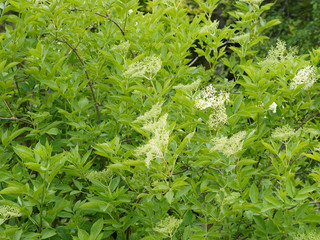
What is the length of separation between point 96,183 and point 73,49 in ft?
2.96

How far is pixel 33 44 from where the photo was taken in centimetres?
267

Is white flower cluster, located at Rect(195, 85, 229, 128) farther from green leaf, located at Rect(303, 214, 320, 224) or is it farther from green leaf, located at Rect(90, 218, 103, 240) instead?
green leaf, located at Rect(90, 218, 103, 240)

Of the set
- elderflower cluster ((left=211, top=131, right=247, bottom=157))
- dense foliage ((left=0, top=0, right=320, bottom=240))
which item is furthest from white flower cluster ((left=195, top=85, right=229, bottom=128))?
elderflower cluster ((left=211, top=131, right=247, bottom=157))

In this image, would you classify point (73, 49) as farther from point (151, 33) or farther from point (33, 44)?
point (151, 33)

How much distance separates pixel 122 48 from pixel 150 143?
706 millimetres

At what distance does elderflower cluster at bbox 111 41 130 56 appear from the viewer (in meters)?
2.24

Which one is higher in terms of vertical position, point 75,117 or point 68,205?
point 75,117

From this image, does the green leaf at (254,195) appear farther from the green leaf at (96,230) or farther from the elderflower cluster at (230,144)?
the green leaf at (96,230)

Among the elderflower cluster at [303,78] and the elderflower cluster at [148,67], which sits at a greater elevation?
the elderflower cluster at [148,67]

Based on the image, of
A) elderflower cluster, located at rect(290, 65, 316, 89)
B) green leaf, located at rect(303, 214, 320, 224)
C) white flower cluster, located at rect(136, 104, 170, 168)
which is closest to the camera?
white flower cluster, located at rect(136, 104, 170, 168)

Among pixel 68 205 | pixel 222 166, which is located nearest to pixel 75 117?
pixel 68 205

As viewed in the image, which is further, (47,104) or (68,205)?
(47,104)

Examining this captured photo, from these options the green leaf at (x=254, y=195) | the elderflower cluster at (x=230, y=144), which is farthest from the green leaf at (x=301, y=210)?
the elderflower cluster at (x=230, y=144)

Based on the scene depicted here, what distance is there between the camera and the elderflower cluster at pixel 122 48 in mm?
2238
